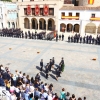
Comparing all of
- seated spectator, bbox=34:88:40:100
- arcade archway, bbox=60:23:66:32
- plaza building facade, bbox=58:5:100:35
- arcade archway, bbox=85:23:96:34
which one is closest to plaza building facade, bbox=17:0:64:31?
arcade archway, bbox=60:23:66:32

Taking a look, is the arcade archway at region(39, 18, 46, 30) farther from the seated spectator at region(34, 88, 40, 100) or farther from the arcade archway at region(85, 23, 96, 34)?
the seated spectator at region(34, 88, 40, 100)

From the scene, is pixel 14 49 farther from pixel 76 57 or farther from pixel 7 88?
pixel 7 88

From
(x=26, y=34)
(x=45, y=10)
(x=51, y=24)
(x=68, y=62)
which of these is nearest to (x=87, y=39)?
(x=68, y=62)

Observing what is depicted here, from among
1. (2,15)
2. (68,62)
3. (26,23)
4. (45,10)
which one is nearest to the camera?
(68,62)

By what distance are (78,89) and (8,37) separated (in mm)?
21580

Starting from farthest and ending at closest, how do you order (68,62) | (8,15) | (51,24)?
(51,24), (8,15), (68,62)

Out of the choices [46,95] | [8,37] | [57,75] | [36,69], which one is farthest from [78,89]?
[8,37]

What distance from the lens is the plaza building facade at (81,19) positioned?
34.9m

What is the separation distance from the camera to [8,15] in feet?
128

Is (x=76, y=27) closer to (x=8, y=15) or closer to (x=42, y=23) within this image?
(x=42, y=23)

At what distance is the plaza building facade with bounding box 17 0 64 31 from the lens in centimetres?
3775

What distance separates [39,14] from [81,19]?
10725mm

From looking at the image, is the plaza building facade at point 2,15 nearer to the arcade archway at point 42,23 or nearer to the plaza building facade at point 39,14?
the plaza building facade at point 39,14

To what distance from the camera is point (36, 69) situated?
15383mm
